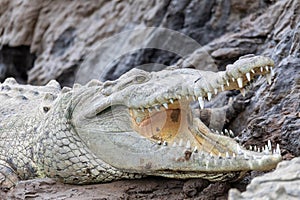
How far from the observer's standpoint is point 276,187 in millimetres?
2514

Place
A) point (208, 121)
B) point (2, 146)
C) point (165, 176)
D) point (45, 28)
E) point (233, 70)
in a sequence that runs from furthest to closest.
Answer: point (45, 28) → point (208, 121) → point (2, 146) → point (165, 176) → point (233, 70)

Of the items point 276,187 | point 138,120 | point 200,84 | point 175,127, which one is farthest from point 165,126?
point 276,187

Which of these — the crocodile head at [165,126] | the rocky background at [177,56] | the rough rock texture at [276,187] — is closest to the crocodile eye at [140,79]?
the crocodile head at [165,126]

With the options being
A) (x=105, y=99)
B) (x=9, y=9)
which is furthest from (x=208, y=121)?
(x=9, y=9)

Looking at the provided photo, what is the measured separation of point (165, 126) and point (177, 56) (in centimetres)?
347

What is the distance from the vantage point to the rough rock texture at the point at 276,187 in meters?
2.45

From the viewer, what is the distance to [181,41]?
7.52 meters

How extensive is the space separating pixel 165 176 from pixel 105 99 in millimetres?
634

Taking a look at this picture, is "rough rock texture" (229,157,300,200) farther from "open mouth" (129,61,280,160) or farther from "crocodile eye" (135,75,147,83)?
"crocodile eye" (135,75,147,83)

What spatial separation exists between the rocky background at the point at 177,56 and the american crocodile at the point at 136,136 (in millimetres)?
140

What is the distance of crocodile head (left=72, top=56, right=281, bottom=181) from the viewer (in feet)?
11.4

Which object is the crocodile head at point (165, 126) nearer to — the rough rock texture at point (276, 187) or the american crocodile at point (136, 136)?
the american crocodile at point (136, 136)

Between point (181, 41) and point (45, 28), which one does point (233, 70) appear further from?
point (45, 28)

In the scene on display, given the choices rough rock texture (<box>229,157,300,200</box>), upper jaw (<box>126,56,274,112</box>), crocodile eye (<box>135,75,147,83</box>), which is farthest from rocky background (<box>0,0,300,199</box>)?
crocodile eye (<box>135,75,147,83</box>)
